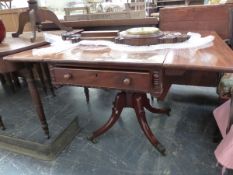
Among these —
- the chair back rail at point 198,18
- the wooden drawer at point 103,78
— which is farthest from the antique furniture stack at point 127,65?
the chair back rail at point 198,18

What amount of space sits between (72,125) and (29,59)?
68cm

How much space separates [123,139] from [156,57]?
766 millimetres

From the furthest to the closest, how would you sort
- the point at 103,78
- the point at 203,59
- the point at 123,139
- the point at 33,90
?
1. the point at 123,139
2. the point at 33,90
3. the point at 103,78
4. the point at 203,59

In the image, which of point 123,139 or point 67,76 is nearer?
point 67,76

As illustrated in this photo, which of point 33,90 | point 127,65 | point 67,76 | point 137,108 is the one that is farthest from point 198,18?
point 33,90

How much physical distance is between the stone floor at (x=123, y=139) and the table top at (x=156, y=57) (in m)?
0.64

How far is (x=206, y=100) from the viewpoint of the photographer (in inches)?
72.9

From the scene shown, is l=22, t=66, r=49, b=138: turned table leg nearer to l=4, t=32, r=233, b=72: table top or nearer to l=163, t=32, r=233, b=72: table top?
l=4, t=32, r=233, b=72: table top

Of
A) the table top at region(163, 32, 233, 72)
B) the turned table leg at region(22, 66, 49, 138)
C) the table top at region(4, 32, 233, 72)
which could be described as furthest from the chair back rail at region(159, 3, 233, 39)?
the turned table leg at region(22, 66, 49, 138)

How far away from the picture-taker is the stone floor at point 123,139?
1223 mm

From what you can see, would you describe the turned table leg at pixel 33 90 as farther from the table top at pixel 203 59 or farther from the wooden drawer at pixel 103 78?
the table top at pixel 203 59

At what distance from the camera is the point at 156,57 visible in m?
0.87

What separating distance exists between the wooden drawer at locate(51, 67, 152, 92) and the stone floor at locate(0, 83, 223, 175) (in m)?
0.53

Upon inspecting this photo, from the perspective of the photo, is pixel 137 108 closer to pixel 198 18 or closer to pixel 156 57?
pixel 156 57
